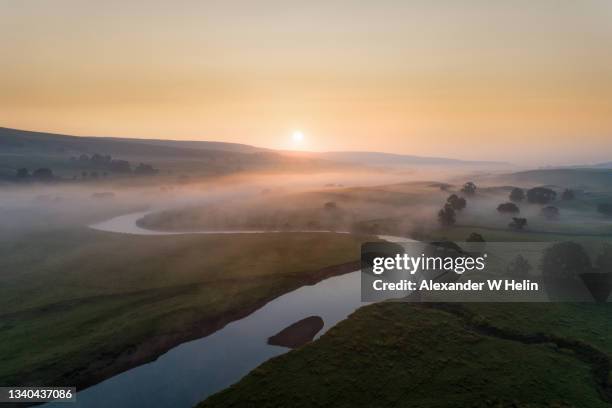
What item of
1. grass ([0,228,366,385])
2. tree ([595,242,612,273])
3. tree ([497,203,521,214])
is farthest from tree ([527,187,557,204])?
grass ([0,228,366,385])

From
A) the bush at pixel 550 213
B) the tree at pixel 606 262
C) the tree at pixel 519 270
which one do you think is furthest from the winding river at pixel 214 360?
the bush at pixel 550 213

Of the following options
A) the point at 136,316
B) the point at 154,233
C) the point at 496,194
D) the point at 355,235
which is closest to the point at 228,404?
the point at 136,316

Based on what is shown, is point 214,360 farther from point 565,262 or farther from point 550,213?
point 550,213

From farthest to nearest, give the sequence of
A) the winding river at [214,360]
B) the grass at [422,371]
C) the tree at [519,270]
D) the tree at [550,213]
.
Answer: the tree at [550,213] → the tree at [519,270] → the winding river at [214,360] → the grass at [422,371]

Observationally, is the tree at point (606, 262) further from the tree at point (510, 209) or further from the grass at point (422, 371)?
the tree at point (510, 209)

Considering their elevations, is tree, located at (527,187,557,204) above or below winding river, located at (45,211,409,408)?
above

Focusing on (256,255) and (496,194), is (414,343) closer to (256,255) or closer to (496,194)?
(256,255)

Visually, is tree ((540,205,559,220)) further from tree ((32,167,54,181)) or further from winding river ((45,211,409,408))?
tree ((32,167,54,181))
